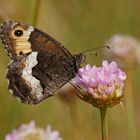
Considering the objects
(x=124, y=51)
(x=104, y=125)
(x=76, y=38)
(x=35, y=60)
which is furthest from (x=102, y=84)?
(x=76, y=38)

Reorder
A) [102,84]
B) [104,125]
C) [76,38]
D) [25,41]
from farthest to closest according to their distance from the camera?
1. [76,38]
2. [25,41]
3. [102,84]
4. [104,125]

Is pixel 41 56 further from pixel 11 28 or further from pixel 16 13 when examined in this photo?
pixel 16 13

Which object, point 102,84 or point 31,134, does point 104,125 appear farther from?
point 31,134

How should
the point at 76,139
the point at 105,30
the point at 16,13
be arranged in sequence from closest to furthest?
the point at 76,139
the point at 16,13
the point at 105,30

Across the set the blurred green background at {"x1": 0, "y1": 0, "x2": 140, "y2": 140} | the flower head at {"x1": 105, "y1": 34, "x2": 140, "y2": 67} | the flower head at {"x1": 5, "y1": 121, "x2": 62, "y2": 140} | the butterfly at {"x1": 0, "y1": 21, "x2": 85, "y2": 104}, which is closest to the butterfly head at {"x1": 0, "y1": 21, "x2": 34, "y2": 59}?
the butterfly at {"x1": 0, "y1": 21, "x2": 85, "y2": 104}

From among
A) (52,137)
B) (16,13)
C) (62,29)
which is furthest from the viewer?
(62,29)

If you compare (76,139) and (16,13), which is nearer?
(76,139)

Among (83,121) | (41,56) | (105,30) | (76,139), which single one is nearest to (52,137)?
(41,56)
